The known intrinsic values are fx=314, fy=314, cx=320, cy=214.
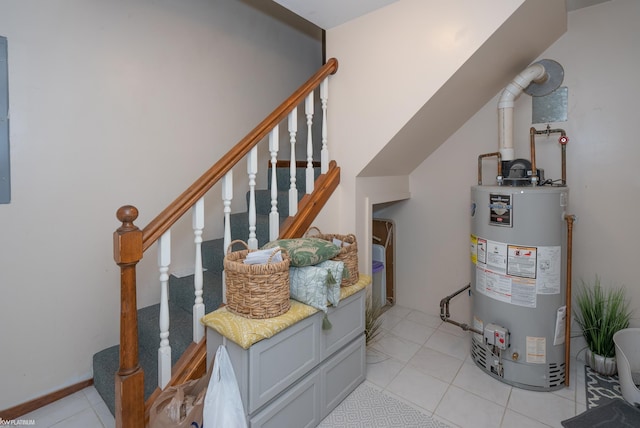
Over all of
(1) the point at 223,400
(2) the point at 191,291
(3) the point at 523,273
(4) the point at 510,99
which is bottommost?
(1) the point at 223,400

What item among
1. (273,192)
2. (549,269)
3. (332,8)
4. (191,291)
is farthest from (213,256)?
(549,269)

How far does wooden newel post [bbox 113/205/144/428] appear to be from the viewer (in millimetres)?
Answer: 1243

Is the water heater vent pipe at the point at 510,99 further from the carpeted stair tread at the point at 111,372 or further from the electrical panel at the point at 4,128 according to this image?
the electrical panel at the point at 4,128

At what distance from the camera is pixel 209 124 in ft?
8.07

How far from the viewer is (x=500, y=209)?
6.20 ft

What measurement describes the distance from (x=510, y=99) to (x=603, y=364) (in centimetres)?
178

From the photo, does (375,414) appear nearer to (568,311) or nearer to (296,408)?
(296,408)

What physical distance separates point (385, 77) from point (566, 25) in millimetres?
1228

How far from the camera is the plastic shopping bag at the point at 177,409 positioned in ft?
4.08

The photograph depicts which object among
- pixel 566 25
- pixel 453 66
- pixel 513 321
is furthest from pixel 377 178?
pixel 566 25

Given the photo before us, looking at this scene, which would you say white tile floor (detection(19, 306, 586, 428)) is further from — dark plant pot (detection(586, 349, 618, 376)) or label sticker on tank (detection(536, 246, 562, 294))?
label sticker on tank (detection(536, 246, 562, 294))

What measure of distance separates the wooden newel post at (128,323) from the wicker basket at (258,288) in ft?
1.22

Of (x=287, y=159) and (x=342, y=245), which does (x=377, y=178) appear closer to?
(x=342, y=245)

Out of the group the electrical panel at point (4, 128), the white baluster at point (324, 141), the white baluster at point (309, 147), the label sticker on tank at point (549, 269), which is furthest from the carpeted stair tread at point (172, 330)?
the label sticker on tank at point (549, 269)
